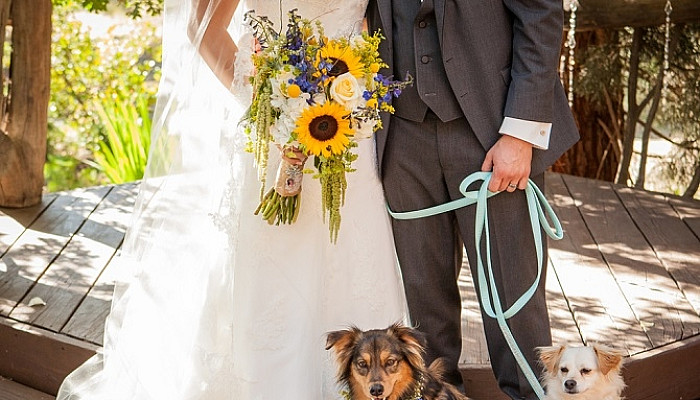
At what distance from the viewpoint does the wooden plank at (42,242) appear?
414 cm

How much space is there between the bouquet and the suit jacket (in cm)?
18

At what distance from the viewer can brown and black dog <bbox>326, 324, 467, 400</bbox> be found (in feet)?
8.54

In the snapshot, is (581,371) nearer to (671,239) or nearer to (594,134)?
(671,239)

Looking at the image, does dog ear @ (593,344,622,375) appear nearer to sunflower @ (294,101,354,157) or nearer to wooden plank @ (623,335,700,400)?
wooden plank @ (623,335,700,400)

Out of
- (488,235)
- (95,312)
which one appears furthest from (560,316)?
(95,312)

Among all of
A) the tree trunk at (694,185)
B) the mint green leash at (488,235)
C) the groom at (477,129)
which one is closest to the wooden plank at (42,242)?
the groom at (477,129)

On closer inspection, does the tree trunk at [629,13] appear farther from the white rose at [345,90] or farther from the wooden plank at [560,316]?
the white rose at [345,90]

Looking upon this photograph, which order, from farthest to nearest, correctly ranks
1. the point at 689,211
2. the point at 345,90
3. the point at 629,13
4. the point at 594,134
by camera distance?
1. the point at 594,134
2. the point at 629,13
3. the point at 689,211
4. the point at 345,90

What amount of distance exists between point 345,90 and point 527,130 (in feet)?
1.84

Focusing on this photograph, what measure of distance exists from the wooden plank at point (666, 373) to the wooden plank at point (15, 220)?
2961 millimetres

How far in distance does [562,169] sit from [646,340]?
3443 millimetres

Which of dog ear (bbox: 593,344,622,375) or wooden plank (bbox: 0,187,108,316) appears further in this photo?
wooden plank (bbox: 0,187,108,316)

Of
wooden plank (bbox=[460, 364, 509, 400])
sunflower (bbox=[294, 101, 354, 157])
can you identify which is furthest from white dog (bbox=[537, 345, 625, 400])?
sunflower (bbox=[294, 101, 354, 157])

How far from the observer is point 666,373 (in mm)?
3465
